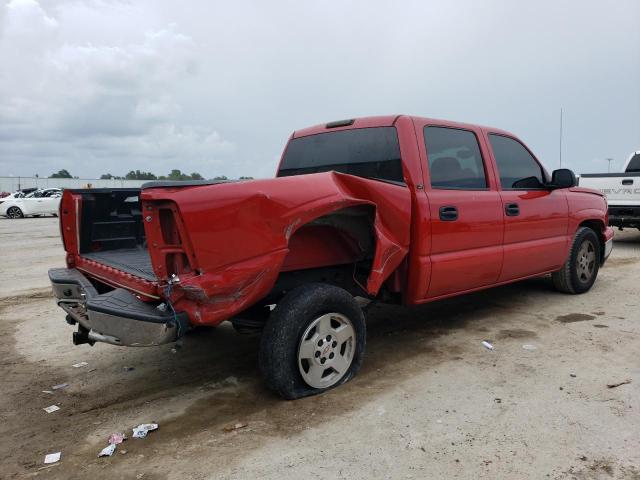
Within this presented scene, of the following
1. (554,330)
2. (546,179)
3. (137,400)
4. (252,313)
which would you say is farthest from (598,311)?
(137,400)

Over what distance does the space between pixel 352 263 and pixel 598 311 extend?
3.19 metres

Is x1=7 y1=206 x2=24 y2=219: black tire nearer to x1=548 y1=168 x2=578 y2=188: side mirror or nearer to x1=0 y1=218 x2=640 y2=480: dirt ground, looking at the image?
x1=0 y1=218 x2=640 y2=480: dirt ground

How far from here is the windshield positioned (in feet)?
13.5

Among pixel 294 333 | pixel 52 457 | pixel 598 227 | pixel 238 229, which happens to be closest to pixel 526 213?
pixel 598 227

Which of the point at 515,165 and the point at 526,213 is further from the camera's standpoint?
the point at 515,165

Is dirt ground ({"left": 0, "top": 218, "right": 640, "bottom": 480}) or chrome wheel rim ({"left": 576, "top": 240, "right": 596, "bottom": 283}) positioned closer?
dirt ground ({"left": 0, "top": 218, "right": 640, "bottom": 480})

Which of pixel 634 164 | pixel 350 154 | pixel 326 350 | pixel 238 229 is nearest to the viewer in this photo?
pixel 238 229

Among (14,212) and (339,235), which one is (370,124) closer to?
(339,235)

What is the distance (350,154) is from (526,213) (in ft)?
6.33

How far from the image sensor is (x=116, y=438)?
302 cm

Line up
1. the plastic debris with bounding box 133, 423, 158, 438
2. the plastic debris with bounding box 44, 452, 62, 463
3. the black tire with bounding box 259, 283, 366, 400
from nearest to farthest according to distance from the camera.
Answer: the plastic debris with bounding box 44, 452, 62, 463 → the plastic debris with bounding box 133, 423, 158, 438 → the black tire with bounding box 259, 283, 366, 400

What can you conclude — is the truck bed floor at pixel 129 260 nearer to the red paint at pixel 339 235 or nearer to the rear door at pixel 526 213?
the red paint at pixel 339 235

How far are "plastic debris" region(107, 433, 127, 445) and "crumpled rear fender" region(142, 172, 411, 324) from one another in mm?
814

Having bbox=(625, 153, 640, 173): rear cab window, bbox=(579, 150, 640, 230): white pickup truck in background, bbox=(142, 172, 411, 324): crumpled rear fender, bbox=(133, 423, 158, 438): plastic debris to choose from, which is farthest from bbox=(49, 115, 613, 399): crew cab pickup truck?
bbox=(625, 153, 640, 173): rear cab window
